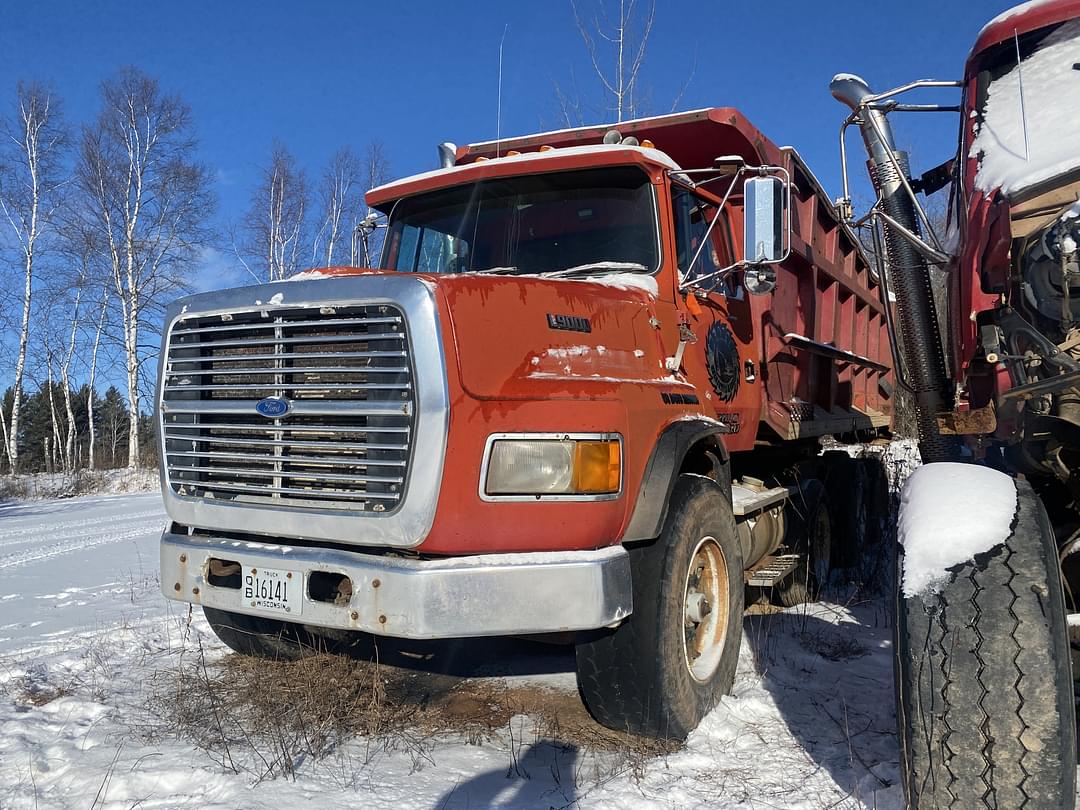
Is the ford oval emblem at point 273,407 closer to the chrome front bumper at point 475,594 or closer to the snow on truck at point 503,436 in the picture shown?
the snow on truck at point 503,436

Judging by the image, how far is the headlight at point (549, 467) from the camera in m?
2.84

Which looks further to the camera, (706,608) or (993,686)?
(706,608)

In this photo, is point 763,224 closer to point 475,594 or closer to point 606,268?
point 606,268

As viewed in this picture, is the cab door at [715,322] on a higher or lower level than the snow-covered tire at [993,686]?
higher

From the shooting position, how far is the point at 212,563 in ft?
10.8

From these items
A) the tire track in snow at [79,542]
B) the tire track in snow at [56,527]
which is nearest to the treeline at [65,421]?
the tire track in snow at [56,527]

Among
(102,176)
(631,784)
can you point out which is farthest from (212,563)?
(102,176)

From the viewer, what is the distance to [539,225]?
423 cm

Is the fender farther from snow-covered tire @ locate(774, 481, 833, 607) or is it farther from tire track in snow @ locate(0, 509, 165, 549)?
tire track in snow @ locate(0, 509, 165, 549)

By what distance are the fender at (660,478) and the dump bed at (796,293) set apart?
1.44 metres

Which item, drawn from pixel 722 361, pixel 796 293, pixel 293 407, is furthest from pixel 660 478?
pixel 796 293

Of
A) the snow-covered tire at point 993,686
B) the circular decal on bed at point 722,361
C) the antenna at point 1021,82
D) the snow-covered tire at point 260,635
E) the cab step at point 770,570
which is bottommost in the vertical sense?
the snow-covered tire at point 260,635

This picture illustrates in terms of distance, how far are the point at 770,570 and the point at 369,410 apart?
3.34 metres

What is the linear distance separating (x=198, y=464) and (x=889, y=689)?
11.6ft
